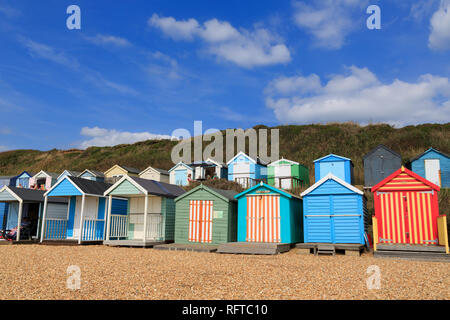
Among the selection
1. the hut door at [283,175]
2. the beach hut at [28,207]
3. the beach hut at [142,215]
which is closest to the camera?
the beach hut at [142,215]

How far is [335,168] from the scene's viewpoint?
26344 mm

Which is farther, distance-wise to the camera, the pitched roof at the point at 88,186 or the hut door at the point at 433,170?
the hut door at the point at 433,170

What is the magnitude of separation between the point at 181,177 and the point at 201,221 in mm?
18405

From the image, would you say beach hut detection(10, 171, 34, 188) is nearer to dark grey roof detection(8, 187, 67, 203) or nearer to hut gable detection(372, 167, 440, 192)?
dark grey roof detection(8, 187, 67, 203)

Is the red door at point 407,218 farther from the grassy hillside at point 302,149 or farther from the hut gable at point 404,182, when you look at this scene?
the grassy hillside at point 302,149

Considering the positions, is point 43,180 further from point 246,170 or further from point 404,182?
point 404,182

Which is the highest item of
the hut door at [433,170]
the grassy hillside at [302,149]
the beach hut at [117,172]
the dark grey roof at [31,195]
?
the grassy hillside at [302,149]

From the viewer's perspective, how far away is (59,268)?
9047 millimetres

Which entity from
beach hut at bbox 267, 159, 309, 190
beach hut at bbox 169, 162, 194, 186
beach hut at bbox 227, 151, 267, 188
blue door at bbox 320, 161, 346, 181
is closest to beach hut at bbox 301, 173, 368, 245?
blue door at bbox 320, 161, 346, 181

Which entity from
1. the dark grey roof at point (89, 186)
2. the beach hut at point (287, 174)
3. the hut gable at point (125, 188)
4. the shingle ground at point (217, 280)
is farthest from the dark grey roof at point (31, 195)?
the beach hut at point (287, 174)

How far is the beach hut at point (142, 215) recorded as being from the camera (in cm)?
1650

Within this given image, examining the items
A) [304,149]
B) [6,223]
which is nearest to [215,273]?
[6,223]
